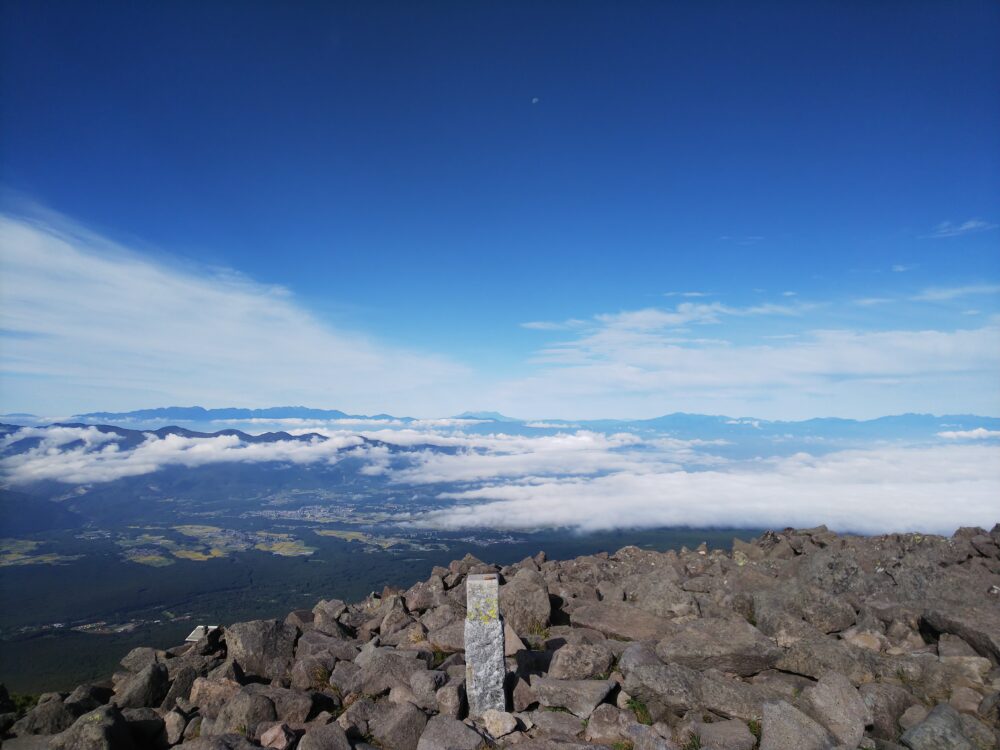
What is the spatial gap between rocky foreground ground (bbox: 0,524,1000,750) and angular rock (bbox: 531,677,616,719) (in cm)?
4

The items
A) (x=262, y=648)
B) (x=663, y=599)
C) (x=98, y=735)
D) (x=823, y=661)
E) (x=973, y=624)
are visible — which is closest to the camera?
(x=98, y=735)

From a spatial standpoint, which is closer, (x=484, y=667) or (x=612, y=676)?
(x=484, y=667)

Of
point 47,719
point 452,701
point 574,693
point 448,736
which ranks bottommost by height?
point 47,719

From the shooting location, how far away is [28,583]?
193250mm

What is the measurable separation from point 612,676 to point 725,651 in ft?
9.43

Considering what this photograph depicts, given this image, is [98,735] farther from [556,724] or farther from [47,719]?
[556,724]

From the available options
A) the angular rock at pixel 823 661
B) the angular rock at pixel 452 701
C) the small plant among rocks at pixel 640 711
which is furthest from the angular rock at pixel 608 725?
the angular rock at pixel 823 661

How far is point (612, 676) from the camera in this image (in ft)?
42.3

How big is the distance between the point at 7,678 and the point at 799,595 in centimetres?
14302

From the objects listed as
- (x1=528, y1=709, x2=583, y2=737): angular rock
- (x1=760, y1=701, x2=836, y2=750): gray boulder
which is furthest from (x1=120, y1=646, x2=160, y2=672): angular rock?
(x1=760, y1=701, x2=836, y2=750): gray boulder

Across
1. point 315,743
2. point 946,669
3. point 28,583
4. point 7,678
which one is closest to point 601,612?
point 946,669

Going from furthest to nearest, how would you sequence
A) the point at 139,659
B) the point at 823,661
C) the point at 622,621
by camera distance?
the point at 139,659 < the point at 622,621 < the point at 823,661

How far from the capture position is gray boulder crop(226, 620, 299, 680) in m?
15.1

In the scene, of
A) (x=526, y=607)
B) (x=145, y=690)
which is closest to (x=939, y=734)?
(x=526, y=607)
